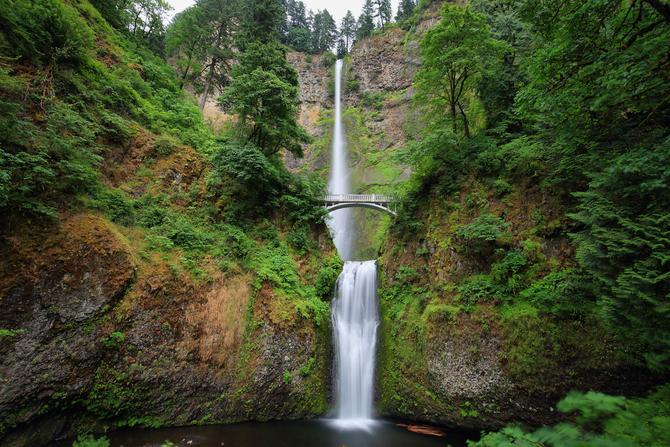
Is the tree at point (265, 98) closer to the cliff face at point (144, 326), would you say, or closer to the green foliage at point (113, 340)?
the cliff face at point (144, 326)

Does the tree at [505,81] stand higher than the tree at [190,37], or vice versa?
the tree at [190,37]

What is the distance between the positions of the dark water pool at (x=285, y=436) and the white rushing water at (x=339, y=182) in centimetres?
1742

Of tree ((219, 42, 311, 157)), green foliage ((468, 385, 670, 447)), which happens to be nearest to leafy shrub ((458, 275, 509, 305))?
green foliage ((468, 385, 670, 447))

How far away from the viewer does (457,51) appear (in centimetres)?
983

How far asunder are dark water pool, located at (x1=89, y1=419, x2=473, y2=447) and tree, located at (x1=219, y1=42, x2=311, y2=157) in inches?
433

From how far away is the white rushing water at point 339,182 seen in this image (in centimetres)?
2697

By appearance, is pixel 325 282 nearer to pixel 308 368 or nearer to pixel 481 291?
pixel 308 368

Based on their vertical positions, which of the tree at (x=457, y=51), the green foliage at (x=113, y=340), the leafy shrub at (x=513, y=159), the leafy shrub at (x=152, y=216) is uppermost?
the tree at (x=457, y=51)

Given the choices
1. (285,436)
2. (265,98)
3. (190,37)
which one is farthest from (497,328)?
(190,37)

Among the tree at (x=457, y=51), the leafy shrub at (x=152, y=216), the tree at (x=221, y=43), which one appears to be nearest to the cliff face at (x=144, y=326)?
the leafy shrub at (x=152, y=216)

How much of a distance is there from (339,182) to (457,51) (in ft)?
66.4

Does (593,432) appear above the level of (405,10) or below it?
below

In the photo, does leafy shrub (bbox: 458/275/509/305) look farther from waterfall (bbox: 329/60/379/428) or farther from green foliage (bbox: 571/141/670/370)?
waterfall (bbox: 329/60/379/428)

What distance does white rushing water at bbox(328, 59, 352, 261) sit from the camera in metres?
27.0
